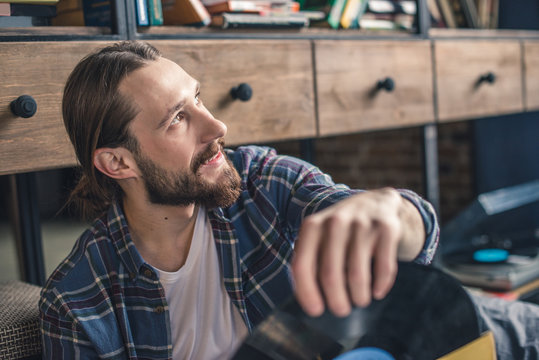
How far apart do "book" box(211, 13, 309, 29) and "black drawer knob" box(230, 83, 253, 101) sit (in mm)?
133

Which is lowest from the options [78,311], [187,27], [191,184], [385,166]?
[385,166]

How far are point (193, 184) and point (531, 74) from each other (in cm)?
136

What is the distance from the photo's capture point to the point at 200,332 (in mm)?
1000

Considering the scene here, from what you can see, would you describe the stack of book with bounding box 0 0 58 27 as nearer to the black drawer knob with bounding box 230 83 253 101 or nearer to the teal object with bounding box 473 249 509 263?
the black drawer knob with bounding box 230 83 253 101

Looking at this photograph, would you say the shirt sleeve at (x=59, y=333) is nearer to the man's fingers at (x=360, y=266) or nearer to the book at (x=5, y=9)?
the book at (x=5, y=9)

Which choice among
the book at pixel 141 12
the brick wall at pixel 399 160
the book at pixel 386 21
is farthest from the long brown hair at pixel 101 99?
the brick wall at pixel 399 160

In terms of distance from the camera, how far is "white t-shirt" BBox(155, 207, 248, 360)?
993 millimetres

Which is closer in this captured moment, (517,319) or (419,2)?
(517,319)

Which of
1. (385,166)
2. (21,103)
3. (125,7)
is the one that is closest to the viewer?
(21,103)

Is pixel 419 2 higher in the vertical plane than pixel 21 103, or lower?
higher

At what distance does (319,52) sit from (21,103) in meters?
0.66

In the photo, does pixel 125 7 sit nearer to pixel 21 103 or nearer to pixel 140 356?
pixel 21 103

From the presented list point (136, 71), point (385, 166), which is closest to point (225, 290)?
point (136, 71)

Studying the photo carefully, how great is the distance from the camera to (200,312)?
1.01 meters
